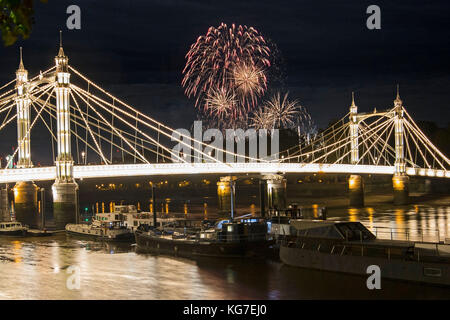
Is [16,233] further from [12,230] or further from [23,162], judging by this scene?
[23,162]

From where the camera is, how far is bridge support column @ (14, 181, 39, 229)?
67.0 meters

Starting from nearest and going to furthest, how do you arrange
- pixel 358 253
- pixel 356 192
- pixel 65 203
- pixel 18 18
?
pixel 18 18, pixel 358 253, pixel 65 203, pixel 356 192

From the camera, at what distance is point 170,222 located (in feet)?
155

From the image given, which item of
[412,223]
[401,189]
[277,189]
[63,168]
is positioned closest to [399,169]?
[401,189]

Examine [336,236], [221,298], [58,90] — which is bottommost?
[221,298]

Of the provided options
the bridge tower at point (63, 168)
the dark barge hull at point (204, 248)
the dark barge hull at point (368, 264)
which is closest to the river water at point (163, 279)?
the dark barge hull at point (368, 264)

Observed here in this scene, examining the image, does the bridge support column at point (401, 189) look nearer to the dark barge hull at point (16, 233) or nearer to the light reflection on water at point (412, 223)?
the light reflection on water at point (412, 223)

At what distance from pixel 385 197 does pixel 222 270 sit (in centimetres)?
7949

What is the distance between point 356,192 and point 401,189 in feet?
22.8

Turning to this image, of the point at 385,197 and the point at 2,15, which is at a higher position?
the point at 2,15

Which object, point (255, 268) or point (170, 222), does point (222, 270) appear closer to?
point (255, 268)

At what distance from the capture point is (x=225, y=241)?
118 ft

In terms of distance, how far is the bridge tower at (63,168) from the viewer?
190 ft
